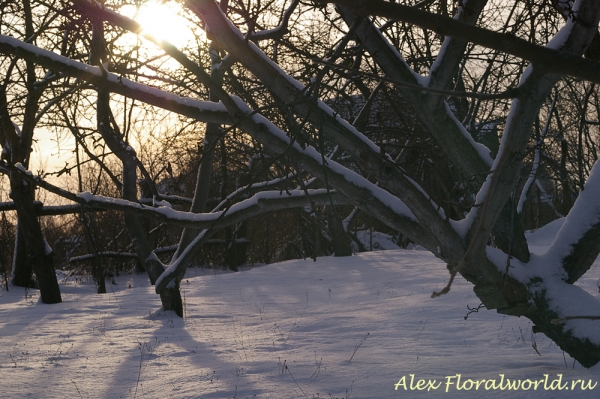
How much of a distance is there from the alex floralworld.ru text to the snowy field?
0.04 ft

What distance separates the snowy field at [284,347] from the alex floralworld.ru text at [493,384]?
1 centimetres

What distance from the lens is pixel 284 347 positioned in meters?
5.23

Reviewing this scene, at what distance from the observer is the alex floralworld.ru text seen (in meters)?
3.42

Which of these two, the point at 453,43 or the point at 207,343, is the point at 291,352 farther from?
the point at 453,43

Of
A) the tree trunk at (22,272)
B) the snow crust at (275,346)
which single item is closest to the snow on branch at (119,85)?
the snow crust at (275,346)

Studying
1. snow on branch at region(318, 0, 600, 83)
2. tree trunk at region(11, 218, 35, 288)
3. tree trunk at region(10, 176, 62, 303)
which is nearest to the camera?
snow on branch at region(318, 0, 600, 83)

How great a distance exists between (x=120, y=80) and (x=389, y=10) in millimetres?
3512

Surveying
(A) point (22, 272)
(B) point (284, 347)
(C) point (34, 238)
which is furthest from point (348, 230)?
(A) point (22, 272)

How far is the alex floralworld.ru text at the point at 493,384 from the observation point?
342 cm

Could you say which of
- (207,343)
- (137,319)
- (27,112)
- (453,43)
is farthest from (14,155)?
(453,43)

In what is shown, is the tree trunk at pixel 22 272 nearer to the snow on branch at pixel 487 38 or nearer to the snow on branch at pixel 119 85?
the snow on branch at pixel 119 85

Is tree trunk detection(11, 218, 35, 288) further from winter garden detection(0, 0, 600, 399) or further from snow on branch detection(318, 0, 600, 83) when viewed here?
snow on branch detection(318, 0, 600, 83)

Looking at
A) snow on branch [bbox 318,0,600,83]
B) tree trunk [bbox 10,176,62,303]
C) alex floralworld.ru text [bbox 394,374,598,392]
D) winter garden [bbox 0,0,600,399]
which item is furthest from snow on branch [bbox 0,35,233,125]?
tree trunk [bbox 10,176,62,303]

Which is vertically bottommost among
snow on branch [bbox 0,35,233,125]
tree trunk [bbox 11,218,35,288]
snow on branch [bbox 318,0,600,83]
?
tree trunk [bbox 11,218,35,288]
